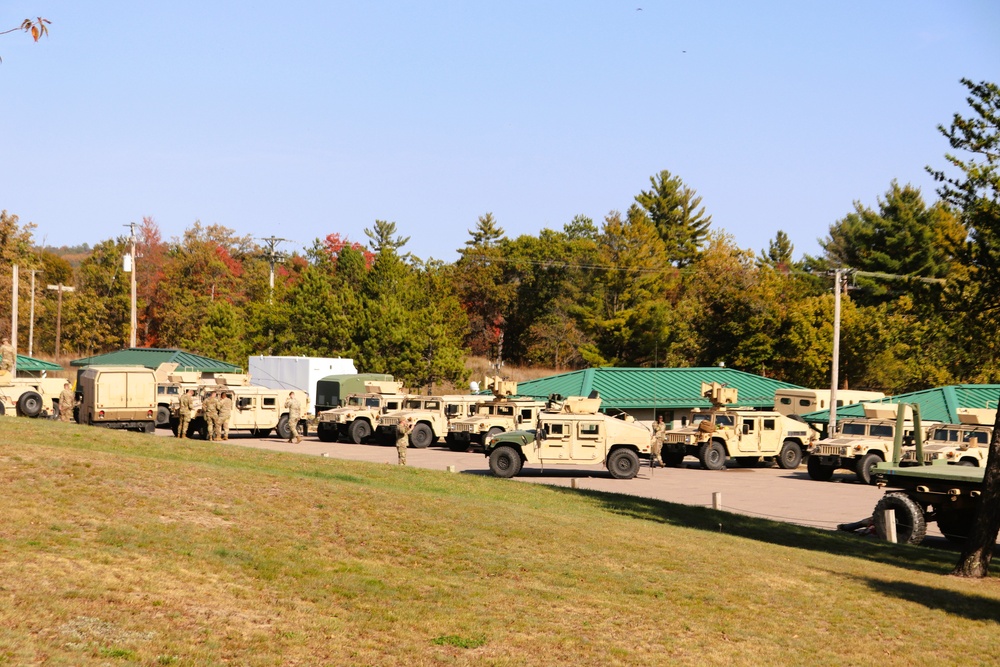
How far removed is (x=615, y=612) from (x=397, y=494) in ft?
20.5

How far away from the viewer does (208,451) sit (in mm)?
22078

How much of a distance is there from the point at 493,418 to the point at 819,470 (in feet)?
35.4

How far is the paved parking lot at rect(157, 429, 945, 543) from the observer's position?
24234 millimetres

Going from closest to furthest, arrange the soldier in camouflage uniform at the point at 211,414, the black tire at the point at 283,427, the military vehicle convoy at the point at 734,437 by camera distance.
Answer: the soldier in camouflage uniform at the point at 211,414
the military vehicle convoy at the point at 734,437
the black tire at the point at 283,427

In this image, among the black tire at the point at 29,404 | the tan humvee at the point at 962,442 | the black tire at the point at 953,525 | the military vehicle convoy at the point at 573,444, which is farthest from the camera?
the black tire at the point at 29,404

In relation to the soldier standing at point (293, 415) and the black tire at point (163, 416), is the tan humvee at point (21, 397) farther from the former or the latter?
the soldier standing at point (293, 415)

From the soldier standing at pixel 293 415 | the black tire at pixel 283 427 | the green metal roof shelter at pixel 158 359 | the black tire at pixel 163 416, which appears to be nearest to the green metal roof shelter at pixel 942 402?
the soldier standing at pixel 293 415

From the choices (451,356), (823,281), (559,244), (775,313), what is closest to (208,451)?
(451,356)

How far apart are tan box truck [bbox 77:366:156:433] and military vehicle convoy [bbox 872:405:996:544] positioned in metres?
19.8

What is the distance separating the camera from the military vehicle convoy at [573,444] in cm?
2792

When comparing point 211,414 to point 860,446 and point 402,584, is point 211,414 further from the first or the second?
point 402,584

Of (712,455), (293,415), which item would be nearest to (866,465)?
(712,455)

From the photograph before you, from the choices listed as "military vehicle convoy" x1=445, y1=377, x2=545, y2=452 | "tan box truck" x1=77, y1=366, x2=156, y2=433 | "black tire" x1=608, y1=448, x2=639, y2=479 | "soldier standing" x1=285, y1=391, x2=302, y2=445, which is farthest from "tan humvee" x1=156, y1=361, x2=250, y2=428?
"black tire" x1=608, y1=448, x2=639, y2=479

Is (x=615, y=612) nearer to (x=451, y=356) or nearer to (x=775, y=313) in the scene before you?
(x=451, y=356)
